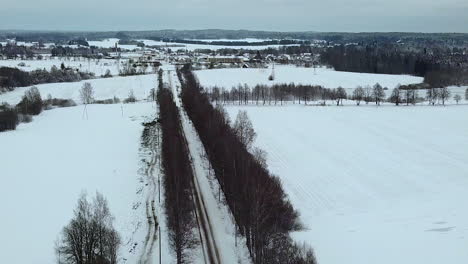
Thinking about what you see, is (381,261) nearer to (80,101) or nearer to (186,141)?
(186,141)

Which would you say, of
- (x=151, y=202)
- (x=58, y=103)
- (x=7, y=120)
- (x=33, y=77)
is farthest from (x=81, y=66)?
(x=151, y=202)

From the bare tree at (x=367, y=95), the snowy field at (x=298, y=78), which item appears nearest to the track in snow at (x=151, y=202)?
the bare tree at (x=367, y=95)

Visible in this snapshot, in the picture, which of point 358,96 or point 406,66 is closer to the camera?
point 358,96

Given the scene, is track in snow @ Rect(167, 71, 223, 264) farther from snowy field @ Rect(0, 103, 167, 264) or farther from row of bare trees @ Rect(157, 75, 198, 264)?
snowy field @ Rect(0, 103, 167, 264)

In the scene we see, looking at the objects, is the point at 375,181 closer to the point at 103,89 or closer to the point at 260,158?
the point at 260,158

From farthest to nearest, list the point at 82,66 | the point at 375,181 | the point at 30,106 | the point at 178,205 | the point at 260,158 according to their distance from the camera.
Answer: the point at 82,66, the point at 30,106, the point at 375,181, the point at 260,158, the point at 178,205

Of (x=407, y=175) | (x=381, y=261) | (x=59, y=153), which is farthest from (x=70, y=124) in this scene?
(x=381, y=261)
